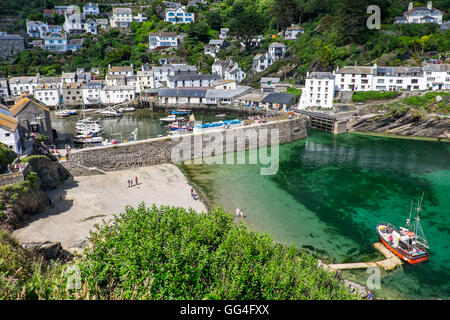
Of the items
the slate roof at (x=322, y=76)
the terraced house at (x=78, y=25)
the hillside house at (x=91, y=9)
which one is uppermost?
the hillside house at (x=91, y=9)

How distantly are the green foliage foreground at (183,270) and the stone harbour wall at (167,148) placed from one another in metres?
19.6

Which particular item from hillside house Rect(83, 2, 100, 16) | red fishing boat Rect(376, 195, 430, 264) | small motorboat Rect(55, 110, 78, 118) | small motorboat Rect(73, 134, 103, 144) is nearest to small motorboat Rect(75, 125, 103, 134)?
small motorboat Rect(73, 134, 103, 144)

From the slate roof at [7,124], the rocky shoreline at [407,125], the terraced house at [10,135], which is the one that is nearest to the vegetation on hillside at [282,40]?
the rocky shoreline at [407,125]

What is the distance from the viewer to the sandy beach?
67.5 ft

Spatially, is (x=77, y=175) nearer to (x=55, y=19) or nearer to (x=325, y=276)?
(x=325, y=276)

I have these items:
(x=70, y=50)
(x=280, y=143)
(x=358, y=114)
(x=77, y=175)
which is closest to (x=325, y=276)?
(x=77, y=175)

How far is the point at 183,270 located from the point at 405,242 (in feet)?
51.7

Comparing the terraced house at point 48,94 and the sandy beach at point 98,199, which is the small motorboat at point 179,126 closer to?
the sandy beach at point 98,199

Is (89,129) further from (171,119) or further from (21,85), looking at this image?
(21,85)

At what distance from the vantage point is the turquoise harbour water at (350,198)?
774 inches

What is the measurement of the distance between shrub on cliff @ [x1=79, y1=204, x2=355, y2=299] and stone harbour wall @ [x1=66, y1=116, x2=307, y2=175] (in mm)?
19149

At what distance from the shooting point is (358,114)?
52406 mm

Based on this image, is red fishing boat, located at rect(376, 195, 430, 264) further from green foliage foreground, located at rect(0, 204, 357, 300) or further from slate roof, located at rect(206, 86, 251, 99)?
slate roof, located at rect(206, 86, 251, 99)

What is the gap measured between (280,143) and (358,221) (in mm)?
21378
